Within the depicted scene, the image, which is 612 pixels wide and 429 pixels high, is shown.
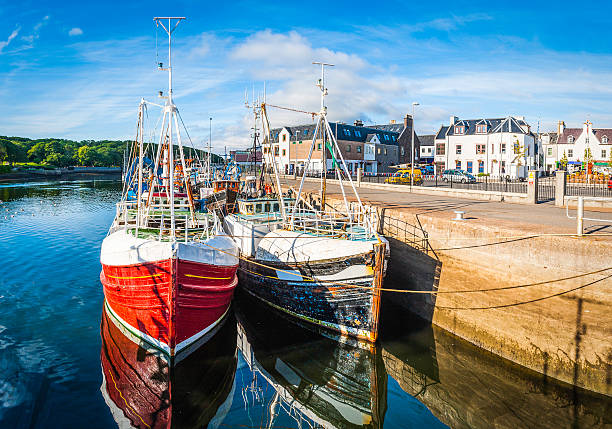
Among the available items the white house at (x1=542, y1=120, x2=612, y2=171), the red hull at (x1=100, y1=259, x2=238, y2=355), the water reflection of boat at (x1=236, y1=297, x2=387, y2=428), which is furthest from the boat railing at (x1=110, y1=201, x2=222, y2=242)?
the white house at (x1=542, y1=120, x2=612, y2=171)

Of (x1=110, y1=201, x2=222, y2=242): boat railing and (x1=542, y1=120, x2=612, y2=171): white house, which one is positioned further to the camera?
(x1=542, y1=120, x2=612, y2=171): white house

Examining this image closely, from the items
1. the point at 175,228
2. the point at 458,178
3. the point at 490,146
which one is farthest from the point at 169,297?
the point at 490,146

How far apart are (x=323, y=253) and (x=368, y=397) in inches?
185

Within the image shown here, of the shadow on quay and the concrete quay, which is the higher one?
the concrete quay

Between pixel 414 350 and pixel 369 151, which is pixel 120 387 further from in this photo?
pixel 369 151

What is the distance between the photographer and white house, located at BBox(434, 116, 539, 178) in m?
54.8

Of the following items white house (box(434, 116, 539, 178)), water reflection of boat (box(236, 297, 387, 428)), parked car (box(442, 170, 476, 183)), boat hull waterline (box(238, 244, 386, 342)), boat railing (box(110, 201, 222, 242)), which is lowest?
water reflection of boat (box(236, 297, 387, 428))

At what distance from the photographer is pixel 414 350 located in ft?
44.7

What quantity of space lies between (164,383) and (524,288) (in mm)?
11004

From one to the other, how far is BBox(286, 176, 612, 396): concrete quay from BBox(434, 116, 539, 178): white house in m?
42.1

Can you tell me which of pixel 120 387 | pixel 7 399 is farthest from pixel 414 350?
pixel 7 399

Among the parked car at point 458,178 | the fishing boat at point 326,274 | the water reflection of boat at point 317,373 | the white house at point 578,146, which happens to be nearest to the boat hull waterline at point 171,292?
the fishing boat at point 326,274

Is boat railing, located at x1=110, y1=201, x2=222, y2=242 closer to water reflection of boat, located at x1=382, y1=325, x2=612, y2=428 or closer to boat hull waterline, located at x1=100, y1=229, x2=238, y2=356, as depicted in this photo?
boat hull waterline, located at x1=100, y1=229, x2=238, y2=356

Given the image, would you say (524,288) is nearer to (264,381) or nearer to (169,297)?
(264,381)
